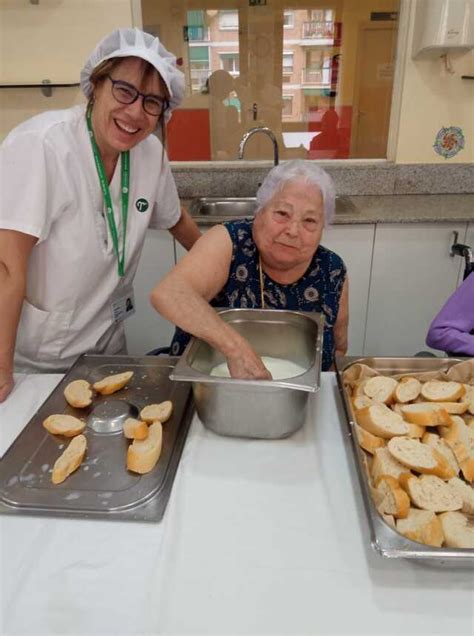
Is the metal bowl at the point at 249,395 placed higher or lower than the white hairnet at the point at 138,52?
Result: lower

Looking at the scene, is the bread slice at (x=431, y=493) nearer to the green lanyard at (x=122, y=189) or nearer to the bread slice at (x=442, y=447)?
the bread slice at (x=442, y=447)

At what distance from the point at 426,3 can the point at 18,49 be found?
6.53ft

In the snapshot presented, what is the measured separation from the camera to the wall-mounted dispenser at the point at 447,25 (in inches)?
87.5

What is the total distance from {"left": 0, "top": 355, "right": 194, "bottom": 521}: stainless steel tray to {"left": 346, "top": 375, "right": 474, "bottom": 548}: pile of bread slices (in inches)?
14.3

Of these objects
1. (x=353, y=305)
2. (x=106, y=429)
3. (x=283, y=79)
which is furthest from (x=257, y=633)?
(x=283, y=79)

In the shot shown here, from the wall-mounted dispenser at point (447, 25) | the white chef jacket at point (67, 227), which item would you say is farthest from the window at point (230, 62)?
the white chef jacket at point (67, 227)

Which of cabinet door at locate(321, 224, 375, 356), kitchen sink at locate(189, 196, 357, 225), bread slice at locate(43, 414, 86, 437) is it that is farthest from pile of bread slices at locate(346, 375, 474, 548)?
kitchen sink at locate(189, 196, 357, 225)

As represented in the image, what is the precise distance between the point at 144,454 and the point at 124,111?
813 millimetres

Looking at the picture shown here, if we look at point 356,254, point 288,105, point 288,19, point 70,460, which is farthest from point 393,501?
point 288,19

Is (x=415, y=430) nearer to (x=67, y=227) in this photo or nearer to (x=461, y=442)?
(x=461, y=442)

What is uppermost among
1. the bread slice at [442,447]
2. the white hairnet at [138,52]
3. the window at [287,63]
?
the window at [287,63]

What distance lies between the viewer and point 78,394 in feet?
3.53

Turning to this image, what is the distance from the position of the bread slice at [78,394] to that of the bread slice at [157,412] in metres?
0.13

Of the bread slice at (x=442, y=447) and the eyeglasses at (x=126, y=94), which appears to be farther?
the eyeglasses at (x=126, y=94)
